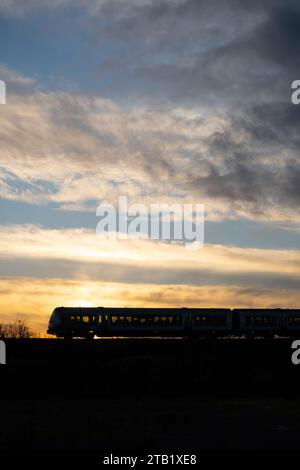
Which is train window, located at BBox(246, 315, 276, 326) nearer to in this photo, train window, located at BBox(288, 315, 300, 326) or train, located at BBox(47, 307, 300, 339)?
train, located at BBox(47, 307, 300, 339)

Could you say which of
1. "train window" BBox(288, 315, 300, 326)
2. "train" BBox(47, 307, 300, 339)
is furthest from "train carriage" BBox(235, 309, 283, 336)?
"train window" BBox(288, 315, 300, 326)

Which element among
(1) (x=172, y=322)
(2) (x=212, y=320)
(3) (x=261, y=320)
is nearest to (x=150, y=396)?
(1) (x=172, y=322)

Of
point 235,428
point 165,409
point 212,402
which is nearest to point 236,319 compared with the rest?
point 212,402

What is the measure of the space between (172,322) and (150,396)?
26.9 m

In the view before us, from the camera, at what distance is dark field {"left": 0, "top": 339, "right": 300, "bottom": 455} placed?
1210 inches

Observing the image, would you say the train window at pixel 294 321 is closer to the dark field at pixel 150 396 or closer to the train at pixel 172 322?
the train at pixel 172 322

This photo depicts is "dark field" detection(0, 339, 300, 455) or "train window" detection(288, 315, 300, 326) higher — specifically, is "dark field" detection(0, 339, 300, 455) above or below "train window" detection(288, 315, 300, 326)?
below

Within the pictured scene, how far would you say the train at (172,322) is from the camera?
78.2 meters

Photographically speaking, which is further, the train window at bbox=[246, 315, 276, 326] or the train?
the train window at bbox=[246, 315, 276, 326]

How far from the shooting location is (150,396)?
5316 cm

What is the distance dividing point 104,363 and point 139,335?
2006cm

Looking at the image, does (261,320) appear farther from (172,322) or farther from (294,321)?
(172,322)

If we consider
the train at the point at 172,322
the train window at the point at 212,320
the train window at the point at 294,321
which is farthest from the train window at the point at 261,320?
the train window at the point at 212,320

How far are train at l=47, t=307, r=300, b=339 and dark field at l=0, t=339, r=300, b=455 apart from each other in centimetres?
1031
